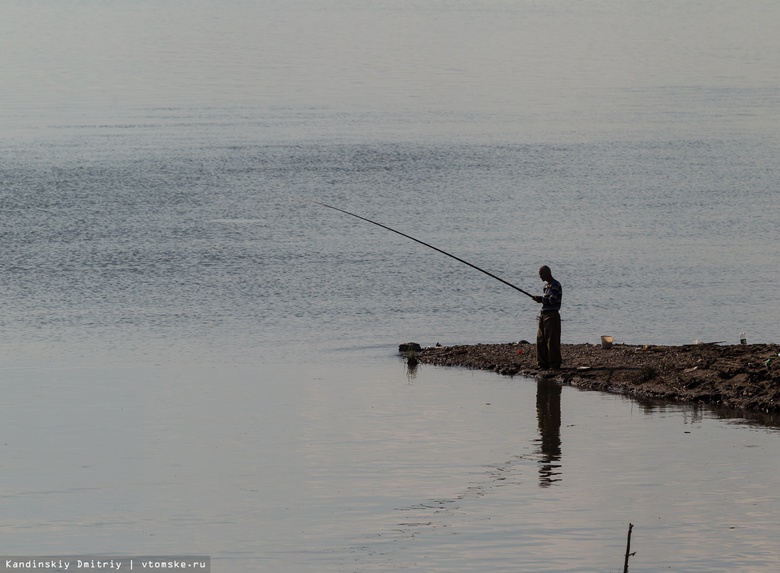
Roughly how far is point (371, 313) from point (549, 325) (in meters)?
8.99

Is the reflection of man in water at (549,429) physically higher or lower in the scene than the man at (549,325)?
lower

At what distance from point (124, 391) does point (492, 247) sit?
53.0 feet

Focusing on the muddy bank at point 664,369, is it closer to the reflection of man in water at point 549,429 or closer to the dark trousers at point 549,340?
the dark trousers at point 549,340

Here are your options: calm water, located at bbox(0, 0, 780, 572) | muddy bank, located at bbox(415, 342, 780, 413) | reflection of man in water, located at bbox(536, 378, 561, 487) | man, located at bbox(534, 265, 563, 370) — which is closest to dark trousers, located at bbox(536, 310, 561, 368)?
man, located at bbox(534, 265, 563, 370)

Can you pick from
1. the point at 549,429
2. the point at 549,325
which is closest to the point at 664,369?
the point at 549,325

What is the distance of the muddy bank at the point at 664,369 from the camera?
15.3 meters

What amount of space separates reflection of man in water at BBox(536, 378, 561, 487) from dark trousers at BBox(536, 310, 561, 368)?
31 cm

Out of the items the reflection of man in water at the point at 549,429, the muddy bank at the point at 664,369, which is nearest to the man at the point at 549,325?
the muddy bank at the point at 664,369

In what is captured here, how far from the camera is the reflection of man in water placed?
1268 cm

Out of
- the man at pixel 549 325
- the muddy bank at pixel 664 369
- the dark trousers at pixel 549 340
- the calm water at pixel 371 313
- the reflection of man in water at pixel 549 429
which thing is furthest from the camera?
the dark trousers at pixel 549 340

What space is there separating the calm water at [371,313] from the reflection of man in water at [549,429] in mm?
49

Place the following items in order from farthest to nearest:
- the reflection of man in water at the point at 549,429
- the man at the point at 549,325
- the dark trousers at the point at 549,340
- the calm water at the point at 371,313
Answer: the dark trousers at the point at 549,340 < the man at the point at 549,325 < the reflection of man in water at the point at 549,429 < the calm water at the point at 371,313

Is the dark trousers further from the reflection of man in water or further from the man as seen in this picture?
the reflection of man in water

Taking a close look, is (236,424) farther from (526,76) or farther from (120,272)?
(526,76)
